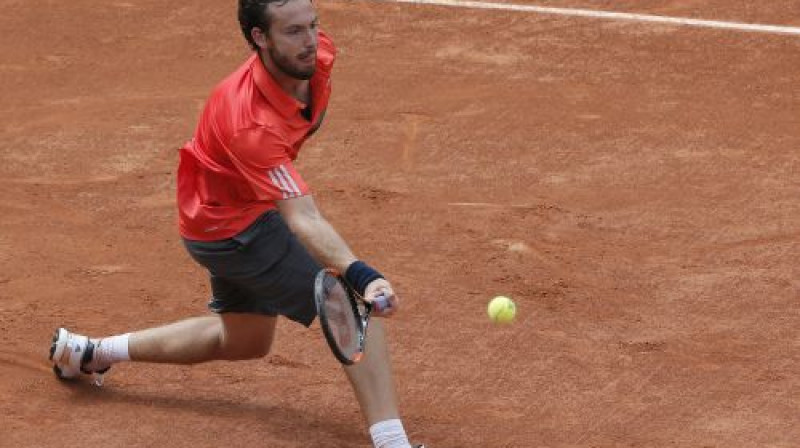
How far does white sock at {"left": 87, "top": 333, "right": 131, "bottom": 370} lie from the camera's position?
763cm

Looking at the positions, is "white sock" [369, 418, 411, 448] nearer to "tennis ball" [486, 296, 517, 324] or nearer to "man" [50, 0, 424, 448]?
"man" [50, 0, 424, 448]

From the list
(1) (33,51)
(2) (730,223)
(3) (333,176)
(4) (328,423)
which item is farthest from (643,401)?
(1) (33,51)

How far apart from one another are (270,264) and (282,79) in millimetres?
758

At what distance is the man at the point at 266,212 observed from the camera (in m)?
6.52

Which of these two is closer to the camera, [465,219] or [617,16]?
[465,219]

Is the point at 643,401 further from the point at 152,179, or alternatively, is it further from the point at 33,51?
the point at 33,51

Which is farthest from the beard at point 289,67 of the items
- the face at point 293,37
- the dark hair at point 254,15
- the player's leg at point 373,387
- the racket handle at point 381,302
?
the player's leg at point 373,387

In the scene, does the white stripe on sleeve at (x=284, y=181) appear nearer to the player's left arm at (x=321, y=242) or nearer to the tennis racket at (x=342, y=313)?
the player's left arm at (x=321, y=242)

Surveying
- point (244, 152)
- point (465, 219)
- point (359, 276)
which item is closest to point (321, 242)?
point (359, 276)

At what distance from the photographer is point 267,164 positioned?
6.50 metres

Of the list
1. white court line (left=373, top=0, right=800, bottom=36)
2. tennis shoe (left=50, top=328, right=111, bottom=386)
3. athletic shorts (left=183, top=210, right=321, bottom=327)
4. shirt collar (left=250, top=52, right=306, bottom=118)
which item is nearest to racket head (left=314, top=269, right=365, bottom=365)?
athletic shorts (left=183, top=210, right=321, bottom=327)

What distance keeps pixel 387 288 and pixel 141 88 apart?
555 centimetres

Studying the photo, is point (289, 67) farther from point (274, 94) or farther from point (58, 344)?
point (58, 344)

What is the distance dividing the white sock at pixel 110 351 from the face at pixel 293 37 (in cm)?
170
